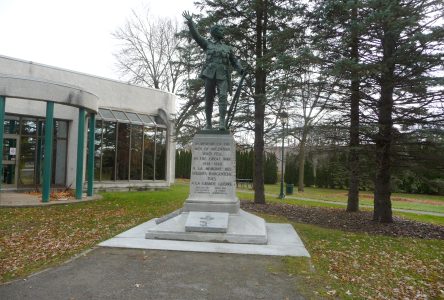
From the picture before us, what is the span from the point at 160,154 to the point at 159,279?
17267 millimetres

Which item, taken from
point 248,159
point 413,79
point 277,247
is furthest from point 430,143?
point 248,159

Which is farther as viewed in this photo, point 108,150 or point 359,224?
point 108,150

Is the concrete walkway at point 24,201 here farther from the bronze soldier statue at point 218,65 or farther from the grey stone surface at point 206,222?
the bronze soldier statue at point 218,65

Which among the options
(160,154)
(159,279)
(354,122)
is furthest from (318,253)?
(160,154)

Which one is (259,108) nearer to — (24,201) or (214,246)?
(214,246)

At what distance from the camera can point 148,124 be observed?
21125 millimetres

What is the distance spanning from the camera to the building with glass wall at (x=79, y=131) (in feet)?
43.4

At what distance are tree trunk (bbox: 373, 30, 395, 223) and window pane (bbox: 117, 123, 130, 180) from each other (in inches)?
A: 533

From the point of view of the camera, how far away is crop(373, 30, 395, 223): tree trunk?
10.1 metres

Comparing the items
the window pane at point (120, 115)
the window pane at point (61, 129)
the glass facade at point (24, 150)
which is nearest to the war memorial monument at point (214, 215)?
the glass facade at point (24, 150)

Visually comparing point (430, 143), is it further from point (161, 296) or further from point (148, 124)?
point (148, 124)

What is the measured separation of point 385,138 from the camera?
10.2 metres

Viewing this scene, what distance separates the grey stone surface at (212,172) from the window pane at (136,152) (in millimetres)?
12873

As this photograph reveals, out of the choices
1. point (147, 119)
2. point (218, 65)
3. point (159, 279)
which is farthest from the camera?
point (147, 119)
